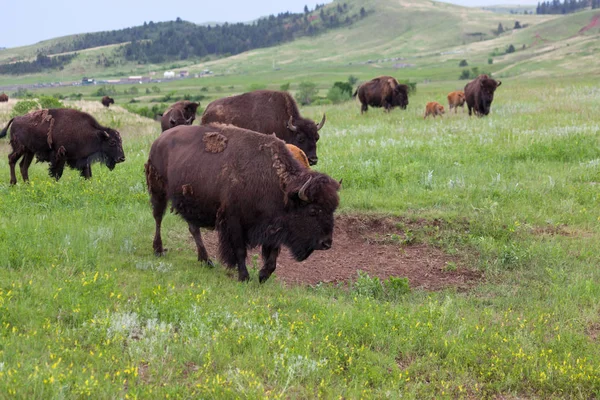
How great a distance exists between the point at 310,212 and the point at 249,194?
0.79m

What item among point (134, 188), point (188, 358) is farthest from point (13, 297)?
point (134, 188)

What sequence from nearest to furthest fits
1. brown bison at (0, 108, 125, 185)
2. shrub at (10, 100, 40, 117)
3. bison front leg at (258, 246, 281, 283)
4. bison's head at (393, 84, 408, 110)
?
1. bison front leg at (258, 246, 281, 283)
2. brown bison at (0, 108, 125, 185)
3. shrub at (10, 100, 40, 117)
4. bison's head at (393, 84, 408, 110)

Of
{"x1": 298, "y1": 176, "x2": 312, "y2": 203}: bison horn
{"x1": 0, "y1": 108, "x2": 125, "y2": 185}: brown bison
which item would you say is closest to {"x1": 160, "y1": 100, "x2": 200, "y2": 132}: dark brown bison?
{"x1": 0, "y1": 108, "x2": 125, "y2": 185}: brown bison

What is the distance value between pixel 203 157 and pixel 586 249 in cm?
536

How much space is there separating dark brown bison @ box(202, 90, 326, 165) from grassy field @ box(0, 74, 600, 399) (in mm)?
1681

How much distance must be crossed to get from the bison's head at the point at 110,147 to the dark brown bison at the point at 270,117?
76.8 inches

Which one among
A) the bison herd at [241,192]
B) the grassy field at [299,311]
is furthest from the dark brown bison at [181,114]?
the bison herd at [241,192]

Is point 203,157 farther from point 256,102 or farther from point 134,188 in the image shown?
point 256,102

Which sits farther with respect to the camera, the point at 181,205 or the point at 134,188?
the point at 134,188

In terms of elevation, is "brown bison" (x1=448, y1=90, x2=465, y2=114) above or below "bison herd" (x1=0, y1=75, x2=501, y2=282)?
below

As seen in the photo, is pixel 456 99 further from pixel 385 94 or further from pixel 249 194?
pixel 249 194

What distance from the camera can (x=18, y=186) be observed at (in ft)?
36.3

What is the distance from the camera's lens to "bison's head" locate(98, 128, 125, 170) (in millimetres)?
12422

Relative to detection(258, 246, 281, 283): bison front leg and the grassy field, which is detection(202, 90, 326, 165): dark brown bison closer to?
the grassy field
